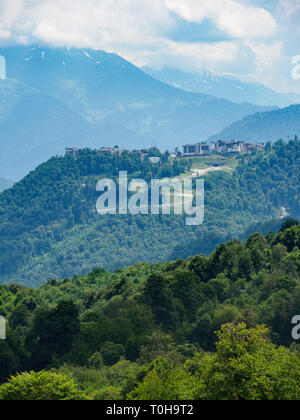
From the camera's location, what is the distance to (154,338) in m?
45.5

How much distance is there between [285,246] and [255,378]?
42.6 metres

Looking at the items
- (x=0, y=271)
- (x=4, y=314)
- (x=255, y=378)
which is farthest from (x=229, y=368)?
(x=0, y=271)

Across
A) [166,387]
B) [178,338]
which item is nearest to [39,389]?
[166,387]

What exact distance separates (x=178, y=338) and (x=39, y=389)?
786 inches

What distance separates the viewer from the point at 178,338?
4753 cm

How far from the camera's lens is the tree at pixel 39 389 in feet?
93.5

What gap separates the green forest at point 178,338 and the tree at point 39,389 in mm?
45

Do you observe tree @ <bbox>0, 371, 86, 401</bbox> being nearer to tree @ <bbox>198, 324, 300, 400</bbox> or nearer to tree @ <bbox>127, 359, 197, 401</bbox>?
tree @ <bbox>127, 359, 197, 401</bbox>

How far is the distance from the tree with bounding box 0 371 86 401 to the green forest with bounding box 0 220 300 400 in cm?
5

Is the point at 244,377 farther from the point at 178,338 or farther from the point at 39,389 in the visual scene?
the point at 178,338

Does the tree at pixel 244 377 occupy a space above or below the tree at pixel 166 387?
above

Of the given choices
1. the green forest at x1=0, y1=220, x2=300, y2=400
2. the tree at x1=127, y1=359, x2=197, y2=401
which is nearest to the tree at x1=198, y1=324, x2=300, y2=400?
the green forest at x1=0, y1=220, x2=300, y2=400

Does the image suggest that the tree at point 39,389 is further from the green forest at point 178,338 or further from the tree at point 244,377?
the tree at point 244,377

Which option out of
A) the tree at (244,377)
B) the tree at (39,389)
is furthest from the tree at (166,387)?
the tree at (39,389)
